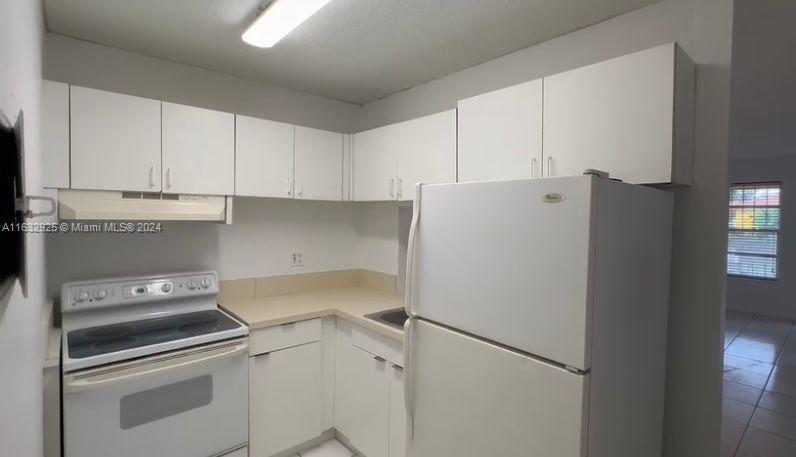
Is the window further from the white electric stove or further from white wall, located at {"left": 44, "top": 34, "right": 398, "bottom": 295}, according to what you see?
the white electric stove

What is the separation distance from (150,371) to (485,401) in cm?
148

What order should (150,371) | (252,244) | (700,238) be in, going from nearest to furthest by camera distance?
(700,238)
(150,371)
(252,244)

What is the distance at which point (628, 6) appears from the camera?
67.9 inches

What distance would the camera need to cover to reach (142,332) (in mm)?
1945

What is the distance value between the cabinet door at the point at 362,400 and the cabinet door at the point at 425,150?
1.02 meters

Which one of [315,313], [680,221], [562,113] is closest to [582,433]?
[680,221]

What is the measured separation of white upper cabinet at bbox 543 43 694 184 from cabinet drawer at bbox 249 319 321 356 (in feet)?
5.32

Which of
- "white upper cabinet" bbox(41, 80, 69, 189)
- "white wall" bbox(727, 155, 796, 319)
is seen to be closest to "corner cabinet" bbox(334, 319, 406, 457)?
"white upper cabinet" bbox(41, 80, 69, 189)

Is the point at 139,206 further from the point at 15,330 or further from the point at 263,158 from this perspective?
the point at 15,330

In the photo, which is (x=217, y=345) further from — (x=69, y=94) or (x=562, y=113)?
(x=562, y=113)

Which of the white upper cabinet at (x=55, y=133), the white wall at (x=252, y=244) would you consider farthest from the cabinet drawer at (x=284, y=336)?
the white upper cabinet at (x=55, y=133)

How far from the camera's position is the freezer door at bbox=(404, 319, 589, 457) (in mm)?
1188

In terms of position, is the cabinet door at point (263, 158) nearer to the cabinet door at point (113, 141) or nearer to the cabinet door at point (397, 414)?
the cabinet door at point (113, 141)

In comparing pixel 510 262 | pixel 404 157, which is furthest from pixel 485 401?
pixel 404 157
